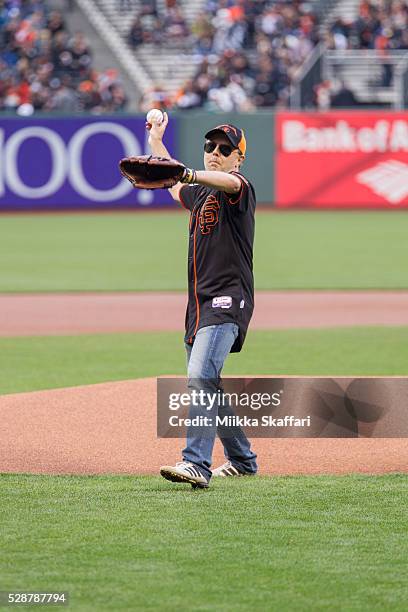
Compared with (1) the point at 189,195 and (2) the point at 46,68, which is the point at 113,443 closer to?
(1) the point at 189,195

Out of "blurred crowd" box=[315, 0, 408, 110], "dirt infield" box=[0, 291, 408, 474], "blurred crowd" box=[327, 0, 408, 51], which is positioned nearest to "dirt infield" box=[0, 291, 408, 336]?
"dirt infield" box=[0, 291, 408, 474]

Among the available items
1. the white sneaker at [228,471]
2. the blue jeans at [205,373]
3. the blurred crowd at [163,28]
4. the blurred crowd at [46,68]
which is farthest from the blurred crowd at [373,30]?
the blue jeans at [205,373]

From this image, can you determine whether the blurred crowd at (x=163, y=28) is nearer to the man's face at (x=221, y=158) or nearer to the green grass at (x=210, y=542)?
the man's face at (x=221, y=158)

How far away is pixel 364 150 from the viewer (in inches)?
1198

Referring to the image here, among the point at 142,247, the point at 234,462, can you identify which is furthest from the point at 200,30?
the point at 234,462

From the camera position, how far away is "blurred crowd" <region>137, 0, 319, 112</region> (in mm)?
32406

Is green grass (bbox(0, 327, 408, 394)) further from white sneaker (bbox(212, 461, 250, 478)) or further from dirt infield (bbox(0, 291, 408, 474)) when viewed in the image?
white sneaker (bbox(212, 461, 250, 478))

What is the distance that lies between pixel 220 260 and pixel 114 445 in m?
1.91

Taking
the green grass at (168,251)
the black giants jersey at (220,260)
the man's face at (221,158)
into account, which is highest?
the man's face at (221,158)

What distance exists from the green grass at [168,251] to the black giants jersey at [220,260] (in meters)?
11.5

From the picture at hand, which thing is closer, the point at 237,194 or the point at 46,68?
the point at 237,194

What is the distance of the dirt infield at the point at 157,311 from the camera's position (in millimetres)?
15055

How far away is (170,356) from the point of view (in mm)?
12867

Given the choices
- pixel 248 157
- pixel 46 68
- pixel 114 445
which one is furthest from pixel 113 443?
pixel 46 68
